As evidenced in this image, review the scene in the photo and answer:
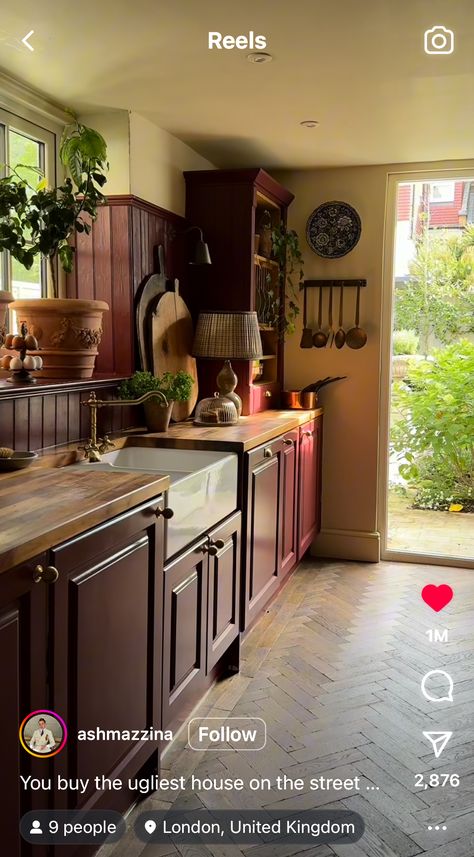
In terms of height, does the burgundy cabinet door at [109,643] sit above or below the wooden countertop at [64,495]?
below

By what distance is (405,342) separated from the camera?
15.0 ft

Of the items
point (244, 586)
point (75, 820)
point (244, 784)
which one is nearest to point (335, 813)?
point (244, 784)

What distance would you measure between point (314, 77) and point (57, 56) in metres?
0.92

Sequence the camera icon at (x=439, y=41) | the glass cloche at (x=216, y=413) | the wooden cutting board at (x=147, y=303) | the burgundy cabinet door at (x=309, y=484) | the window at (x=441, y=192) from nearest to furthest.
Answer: the camera icon at (x=439, y=41), the wooden cutting board at (x=147, y=303), the glass cloche at (x=216, y=413), the burgundy cabinet door at (x=309, y=484), the window at (x=441, y=192)

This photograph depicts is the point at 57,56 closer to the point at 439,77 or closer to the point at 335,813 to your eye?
the point at 439,77

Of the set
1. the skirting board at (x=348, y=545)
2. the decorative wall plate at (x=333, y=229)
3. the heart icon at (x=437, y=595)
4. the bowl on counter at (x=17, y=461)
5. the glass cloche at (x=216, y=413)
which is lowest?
the heart icon at (x=437, y=595)

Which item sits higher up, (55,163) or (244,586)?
(55,163)

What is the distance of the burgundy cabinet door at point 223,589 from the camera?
2586mm

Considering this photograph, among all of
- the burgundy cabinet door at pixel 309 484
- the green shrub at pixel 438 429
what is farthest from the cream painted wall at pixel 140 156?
the green shrub at pixel 438 429

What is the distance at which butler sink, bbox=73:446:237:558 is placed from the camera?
224 cm

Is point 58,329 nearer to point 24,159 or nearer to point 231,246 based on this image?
point 24,159

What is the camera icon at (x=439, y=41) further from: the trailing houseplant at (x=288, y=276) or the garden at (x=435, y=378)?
the garden at (x=435, y=378)

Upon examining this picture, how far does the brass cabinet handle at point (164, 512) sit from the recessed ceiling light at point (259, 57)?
157 cm

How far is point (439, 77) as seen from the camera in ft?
9.07
